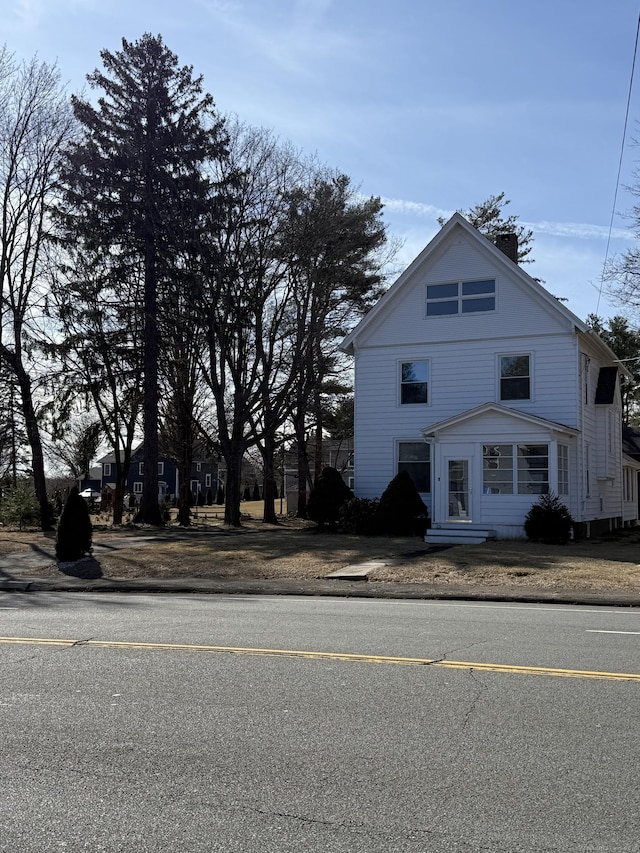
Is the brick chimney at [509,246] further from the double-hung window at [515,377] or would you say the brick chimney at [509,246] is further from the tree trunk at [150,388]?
the tree trunk at [150,388]

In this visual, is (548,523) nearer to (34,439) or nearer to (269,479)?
(34,439)

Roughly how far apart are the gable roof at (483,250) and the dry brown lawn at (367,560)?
7207mm

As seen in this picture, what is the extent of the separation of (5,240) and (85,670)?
86.1 feet

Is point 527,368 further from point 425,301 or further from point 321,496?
point 321,496

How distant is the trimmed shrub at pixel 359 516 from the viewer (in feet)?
88.7

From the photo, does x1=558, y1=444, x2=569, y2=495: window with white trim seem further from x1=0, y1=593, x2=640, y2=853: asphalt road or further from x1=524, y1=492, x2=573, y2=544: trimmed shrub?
x1=0, y1=593, x2=640, y2=853: asphalt road

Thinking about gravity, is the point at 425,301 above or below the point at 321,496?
above

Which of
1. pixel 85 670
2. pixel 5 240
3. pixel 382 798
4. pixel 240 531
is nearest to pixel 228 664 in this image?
pixel 85 670

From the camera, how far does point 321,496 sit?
2902cm

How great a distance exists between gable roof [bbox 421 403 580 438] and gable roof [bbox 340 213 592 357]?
11.1 feet

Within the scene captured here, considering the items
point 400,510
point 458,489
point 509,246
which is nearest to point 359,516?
point 400,510

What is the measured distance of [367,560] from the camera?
1970 centimetres

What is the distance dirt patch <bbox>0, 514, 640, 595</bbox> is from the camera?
1648cm

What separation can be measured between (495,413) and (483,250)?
5868 mm
